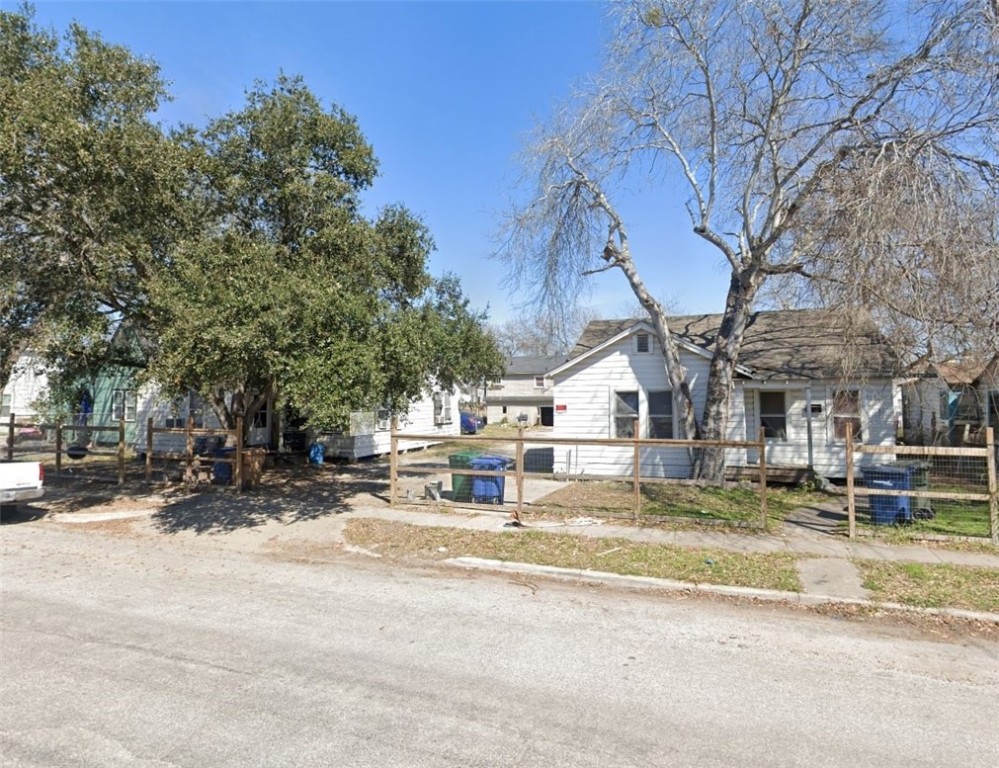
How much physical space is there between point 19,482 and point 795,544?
1321 cm

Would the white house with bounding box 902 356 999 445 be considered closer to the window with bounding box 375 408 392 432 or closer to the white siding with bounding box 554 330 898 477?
the white siding with bounding box 554 330 898 477

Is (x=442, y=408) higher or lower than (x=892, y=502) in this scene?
higher

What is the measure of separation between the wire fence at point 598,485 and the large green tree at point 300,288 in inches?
83.1

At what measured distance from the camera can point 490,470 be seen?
11.5m

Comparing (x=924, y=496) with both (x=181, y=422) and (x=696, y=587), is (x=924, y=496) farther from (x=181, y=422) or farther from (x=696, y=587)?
(x=181, y=422)

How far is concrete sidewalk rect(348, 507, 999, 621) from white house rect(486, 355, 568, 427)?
3415 cm

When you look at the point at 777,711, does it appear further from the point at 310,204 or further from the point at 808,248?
the point at 310,204

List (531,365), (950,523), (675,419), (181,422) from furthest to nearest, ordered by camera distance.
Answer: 1. (531,365)
2. (181,422)
3. (675,419)
4. (950,523)

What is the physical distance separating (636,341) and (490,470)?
7.06 metres

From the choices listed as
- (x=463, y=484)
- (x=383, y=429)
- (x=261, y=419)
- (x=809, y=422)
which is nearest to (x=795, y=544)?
(x=463, y=484)

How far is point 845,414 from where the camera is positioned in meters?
15.7

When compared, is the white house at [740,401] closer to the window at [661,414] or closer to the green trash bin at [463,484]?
the window at [661,414]

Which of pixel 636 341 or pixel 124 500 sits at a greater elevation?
pixel 636 341

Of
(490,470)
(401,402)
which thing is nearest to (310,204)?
(401,402)
